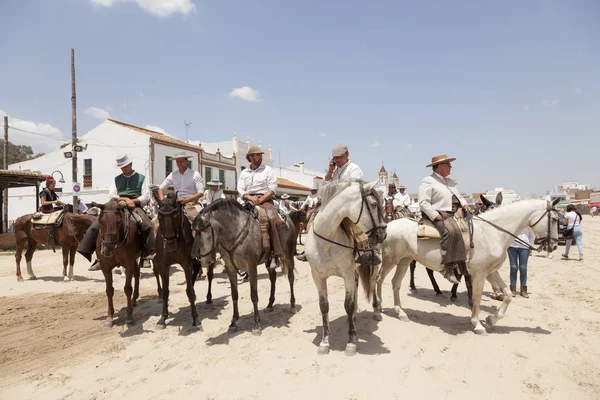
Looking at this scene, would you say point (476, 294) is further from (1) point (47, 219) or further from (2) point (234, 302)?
(1) point (47, 219)

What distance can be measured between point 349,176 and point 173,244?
9.85 ft

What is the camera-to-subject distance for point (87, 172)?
79.0 feet

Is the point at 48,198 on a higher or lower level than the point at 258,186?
lower

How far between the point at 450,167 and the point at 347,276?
276cm

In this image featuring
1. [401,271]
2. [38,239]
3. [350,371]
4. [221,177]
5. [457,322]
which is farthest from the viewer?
[221,177]

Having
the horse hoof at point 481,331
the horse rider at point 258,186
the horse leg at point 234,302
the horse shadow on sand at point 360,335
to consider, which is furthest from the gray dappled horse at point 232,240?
the horse hoof at point 481,331

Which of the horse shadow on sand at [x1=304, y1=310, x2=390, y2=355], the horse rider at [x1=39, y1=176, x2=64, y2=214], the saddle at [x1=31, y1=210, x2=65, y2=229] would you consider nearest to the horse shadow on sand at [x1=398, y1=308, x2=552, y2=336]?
the horse shadow on sand at [x1=304, y1=310, x2=390, y2=355]

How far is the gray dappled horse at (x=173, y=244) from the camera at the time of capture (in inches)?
192

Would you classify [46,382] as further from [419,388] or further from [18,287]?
[18,287]

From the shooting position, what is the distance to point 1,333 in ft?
→ 17.4

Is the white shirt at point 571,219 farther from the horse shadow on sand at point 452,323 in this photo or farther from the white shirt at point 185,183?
the white shirt at point 185,183

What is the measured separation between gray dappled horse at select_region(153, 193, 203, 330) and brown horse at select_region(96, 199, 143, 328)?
1.51 ft

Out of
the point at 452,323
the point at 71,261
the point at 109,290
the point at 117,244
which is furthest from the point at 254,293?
the point at 71,261

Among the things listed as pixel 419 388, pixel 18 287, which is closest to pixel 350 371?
pixel 419 388
